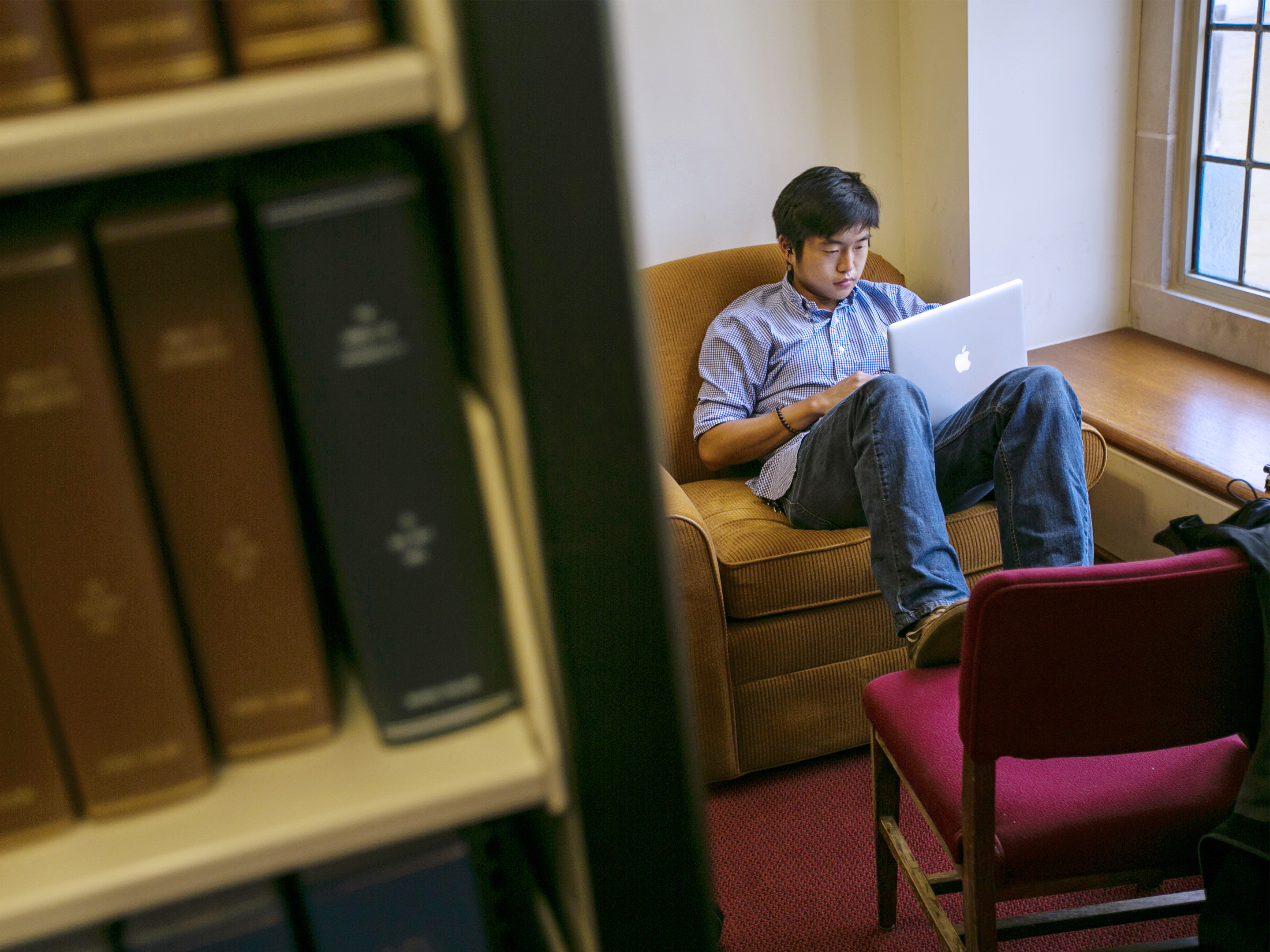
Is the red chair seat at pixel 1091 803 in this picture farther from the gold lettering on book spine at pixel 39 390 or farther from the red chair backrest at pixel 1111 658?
the gold lettering on book spine at pixel 39 390

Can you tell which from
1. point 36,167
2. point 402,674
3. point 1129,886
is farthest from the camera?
point 1129,886

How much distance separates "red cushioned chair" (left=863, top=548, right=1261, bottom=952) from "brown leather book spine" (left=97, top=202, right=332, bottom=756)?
790mm

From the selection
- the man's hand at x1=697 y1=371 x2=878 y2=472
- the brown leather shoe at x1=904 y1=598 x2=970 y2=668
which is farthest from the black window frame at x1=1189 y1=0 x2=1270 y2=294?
the brown leather shoe at x1=904 y1=598 x2=970 y2=668

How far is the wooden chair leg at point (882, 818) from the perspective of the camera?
5.51 ft

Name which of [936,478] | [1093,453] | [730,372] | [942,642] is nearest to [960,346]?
[936,478]

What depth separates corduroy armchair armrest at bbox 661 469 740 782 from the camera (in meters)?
1.96

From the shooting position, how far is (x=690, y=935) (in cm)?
57

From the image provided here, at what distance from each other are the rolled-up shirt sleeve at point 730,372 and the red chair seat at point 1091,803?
1127mm

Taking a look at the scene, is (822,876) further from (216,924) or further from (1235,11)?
(1235,11)

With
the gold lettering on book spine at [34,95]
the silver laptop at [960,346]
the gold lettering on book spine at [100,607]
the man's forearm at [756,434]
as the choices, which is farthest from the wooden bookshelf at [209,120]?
the man's forearm at [756,434]

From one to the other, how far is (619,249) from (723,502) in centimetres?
192

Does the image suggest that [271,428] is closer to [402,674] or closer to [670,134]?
[402,674]

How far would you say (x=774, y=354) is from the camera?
2.49 m

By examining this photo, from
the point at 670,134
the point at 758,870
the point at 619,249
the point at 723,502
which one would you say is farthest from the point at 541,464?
the point at 670,134
